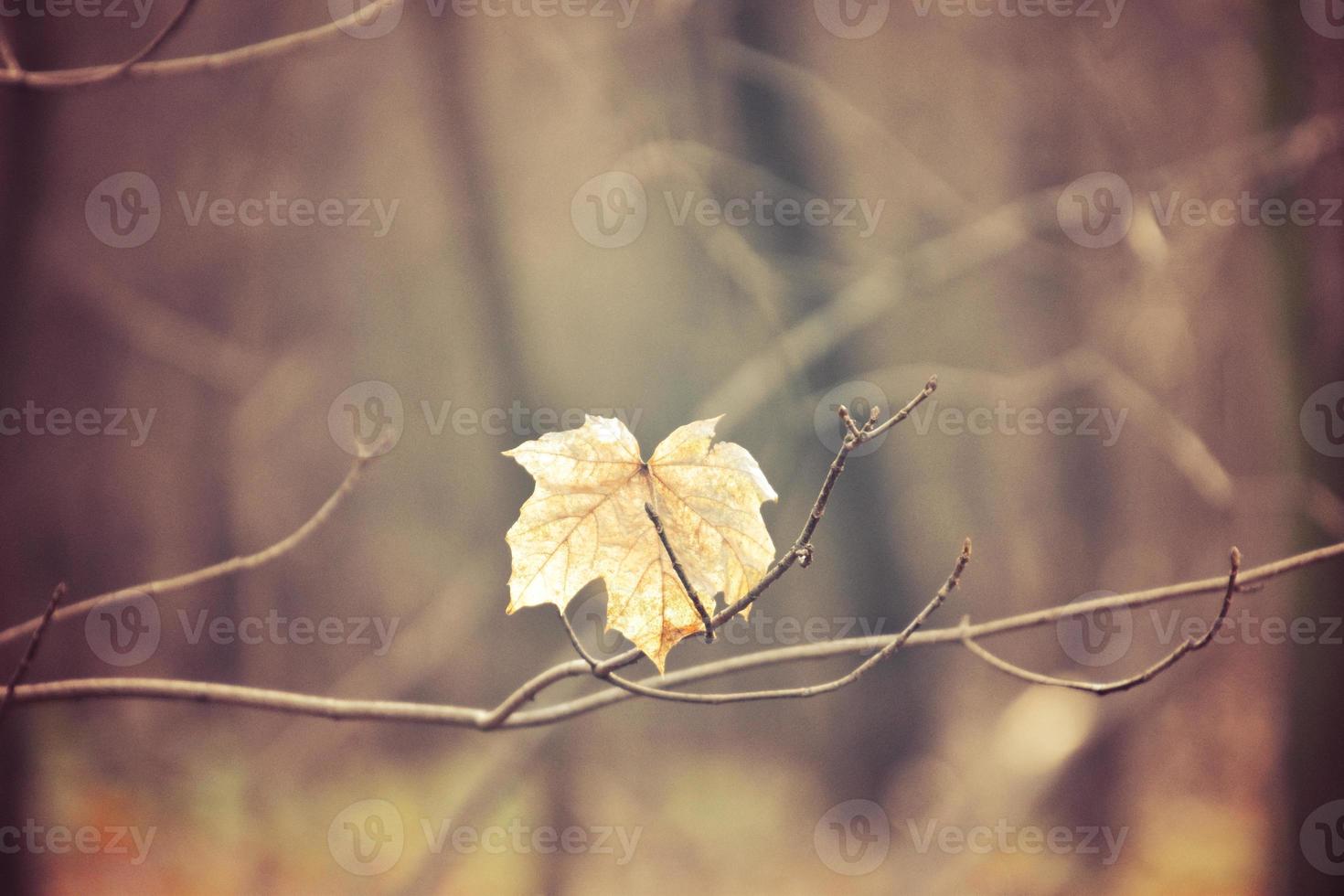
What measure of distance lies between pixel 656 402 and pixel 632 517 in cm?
265

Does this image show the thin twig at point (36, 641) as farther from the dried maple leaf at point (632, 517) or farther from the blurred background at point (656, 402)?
the blurred background at point (656, 402)

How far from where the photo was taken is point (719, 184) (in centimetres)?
311

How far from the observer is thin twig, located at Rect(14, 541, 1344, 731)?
0.68 metres

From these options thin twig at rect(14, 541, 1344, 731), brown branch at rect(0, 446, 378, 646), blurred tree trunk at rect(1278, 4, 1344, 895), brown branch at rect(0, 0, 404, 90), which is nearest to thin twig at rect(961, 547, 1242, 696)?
thin twig at rect(14, 541, 1344, 731)

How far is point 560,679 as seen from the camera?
0.76m

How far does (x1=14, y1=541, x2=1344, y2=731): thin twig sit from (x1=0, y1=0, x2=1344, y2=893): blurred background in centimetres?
186

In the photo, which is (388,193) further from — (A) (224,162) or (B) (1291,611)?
(B) (1291,611)

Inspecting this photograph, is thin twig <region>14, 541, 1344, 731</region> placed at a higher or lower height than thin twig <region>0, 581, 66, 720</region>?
lower

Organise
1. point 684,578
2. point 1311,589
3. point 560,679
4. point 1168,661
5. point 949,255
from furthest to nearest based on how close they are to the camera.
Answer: point 949,255 < point 1311,589 < point 560,679 < point 1168,661 < point 684,578

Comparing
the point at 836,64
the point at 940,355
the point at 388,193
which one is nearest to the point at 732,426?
the point at 940,355

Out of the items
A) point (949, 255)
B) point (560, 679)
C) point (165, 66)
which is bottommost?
point (560, 679)

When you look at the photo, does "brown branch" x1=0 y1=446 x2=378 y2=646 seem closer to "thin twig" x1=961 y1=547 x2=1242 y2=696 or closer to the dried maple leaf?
the dried maple leaf

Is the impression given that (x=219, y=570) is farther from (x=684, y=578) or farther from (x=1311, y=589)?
(x=1311, y=589)

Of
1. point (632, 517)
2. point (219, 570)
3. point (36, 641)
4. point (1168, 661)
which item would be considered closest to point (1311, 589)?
point (1168, 661)
